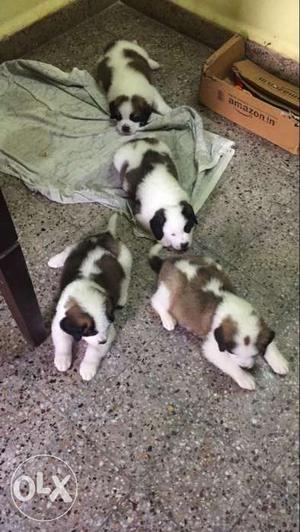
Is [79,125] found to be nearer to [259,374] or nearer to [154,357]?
[154,357]

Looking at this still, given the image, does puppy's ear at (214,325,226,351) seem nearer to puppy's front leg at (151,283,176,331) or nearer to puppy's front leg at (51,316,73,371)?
puppy's front leg at (151,283,176,331)

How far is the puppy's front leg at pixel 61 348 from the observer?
1.46 metres

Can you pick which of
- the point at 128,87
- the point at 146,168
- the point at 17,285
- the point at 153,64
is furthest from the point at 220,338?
the point at 153,64

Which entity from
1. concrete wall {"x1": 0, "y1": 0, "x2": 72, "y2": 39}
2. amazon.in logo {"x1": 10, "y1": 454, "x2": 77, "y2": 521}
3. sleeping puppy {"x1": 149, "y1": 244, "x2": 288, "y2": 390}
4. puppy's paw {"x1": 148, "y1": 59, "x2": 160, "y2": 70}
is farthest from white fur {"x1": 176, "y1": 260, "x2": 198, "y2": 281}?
concrete wall {"x1": 0, "y1": 0, "x2": 72, "y2": 39}

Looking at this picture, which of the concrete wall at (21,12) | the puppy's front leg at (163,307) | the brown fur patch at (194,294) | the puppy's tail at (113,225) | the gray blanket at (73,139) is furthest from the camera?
the concrete wall at (21,12)

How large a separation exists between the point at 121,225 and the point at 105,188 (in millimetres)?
150

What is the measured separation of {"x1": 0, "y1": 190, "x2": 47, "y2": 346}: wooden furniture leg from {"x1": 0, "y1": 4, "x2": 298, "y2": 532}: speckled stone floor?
0.10 metres

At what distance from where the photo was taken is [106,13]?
2.45 metres

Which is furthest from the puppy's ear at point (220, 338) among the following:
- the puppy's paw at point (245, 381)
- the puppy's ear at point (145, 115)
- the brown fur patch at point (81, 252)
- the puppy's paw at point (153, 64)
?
the puppy's paw at point (153, 64)

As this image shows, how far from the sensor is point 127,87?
198cm

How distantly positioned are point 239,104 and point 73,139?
23.7 inches

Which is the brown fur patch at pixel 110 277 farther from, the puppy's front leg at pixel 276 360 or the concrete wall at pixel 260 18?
the concrete wall at pixel 260 18

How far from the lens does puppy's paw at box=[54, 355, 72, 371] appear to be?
4.88 ft

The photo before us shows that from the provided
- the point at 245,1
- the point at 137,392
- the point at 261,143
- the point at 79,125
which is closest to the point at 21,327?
the point at 137,392
